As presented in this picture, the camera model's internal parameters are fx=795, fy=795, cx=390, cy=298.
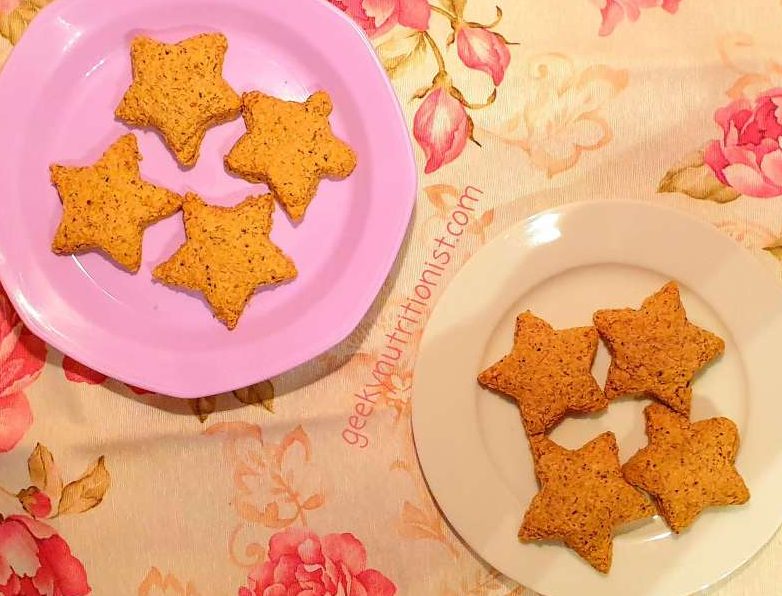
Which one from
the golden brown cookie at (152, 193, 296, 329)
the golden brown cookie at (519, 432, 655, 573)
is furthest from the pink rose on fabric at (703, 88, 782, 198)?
the golden brown cookie at (152, 193, 296, 329)

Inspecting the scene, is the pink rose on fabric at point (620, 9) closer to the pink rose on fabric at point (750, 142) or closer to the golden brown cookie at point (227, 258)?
the pink rose on fabric at point (750, 142)

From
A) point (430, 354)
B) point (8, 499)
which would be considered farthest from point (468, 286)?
point (8, 499)

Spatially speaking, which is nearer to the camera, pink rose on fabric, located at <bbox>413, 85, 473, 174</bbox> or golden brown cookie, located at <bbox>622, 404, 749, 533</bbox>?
golden brown cookie, located at <bbox>622, 404, 749, 533</bbox>

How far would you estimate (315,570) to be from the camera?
1.13m

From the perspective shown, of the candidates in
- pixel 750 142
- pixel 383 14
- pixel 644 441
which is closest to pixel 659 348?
pixel 644 441

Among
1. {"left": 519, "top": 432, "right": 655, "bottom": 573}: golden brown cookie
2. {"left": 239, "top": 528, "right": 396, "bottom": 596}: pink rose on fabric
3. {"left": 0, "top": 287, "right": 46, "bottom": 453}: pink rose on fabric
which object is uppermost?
{"left": 0, "top": 287, "right": 46, "bottom": 453}: pink rose on fabric

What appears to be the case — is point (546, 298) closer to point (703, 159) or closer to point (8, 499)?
point (703, 159)

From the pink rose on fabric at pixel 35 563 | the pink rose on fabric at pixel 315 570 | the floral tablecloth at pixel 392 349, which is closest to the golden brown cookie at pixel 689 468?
the floral tablecloth at pixel 392 349

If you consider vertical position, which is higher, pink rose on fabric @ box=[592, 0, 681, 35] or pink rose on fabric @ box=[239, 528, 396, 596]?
pink rose on fabric @ box=[592, 0, 681, 35]

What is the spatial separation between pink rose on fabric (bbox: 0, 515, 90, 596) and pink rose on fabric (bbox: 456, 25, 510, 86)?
91 centimetres

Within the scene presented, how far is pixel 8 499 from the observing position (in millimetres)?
1140

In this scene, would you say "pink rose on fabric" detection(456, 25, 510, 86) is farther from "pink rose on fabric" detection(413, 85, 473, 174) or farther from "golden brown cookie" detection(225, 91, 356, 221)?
"golden brown cookie" detection(225, 91, 356, 221)

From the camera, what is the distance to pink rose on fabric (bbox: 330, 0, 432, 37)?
114 cm

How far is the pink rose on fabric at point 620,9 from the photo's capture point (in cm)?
114
